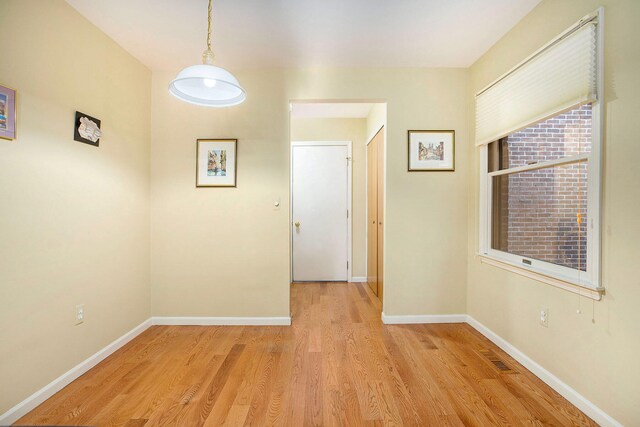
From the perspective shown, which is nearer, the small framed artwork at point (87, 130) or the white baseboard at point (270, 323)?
the white baseboard at point (270, 323)

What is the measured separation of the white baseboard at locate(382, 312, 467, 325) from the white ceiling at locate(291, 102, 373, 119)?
8.75ft

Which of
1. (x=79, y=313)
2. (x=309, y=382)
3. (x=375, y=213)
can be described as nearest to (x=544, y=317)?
(x=309, y=382)

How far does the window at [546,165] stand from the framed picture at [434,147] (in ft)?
0.91

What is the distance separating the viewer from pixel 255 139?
2822 millimetres

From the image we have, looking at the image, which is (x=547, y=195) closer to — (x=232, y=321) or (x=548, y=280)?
(x=548, y=280)

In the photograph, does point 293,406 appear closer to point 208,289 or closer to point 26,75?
point 208,289

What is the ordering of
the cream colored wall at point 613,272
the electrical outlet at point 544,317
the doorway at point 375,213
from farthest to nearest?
the doorway at point 375,213, the electrical outlet at point 544,317, the cream colored wall at point 613,272

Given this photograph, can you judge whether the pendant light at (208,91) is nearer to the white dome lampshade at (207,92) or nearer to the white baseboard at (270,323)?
the white dome lampshade at (207,92)

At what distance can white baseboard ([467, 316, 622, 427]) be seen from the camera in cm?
152

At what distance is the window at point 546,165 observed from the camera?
1586mm

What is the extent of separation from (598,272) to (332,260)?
10.3ft

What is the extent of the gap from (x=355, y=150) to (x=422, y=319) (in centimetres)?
256

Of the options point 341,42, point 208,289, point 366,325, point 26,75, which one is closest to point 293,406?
point 366,325

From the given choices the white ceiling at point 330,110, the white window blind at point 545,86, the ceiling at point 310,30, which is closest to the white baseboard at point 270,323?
the white window blind at point 545,86
